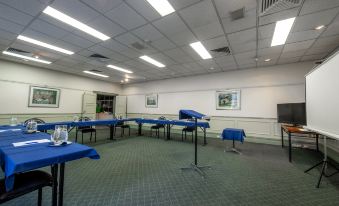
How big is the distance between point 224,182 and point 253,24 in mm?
3165

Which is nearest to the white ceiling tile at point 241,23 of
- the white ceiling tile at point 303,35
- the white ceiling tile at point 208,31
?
the white ceiling tile at point 208,31

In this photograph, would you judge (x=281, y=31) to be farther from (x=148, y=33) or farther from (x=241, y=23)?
(x=148, y=33)

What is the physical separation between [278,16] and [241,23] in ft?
2.08

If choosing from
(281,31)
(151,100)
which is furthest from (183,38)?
(151,100)

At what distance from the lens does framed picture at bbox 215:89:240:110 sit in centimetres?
649

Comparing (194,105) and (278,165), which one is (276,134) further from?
(194,105)

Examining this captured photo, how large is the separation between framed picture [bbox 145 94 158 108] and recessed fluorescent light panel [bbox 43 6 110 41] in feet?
17.6

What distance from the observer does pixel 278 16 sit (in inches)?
111

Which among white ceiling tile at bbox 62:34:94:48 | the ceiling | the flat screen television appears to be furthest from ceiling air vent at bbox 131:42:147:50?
the flat screen television

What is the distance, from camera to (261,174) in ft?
9.36

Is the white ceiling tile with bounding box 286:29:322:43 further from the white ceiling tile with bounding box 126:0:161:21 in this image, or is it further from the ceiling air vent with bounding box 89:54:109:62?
the ceiling air vent with bounding box 89:54:109:62

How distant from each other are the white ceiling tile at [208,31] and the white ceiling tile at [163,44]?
798 mm

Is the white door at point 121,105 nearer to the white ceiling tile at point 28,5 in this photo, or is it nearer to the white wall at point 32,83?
the white wall at point 32,83

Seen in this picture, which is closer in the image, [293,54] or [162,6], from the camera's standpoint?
[162,6]
